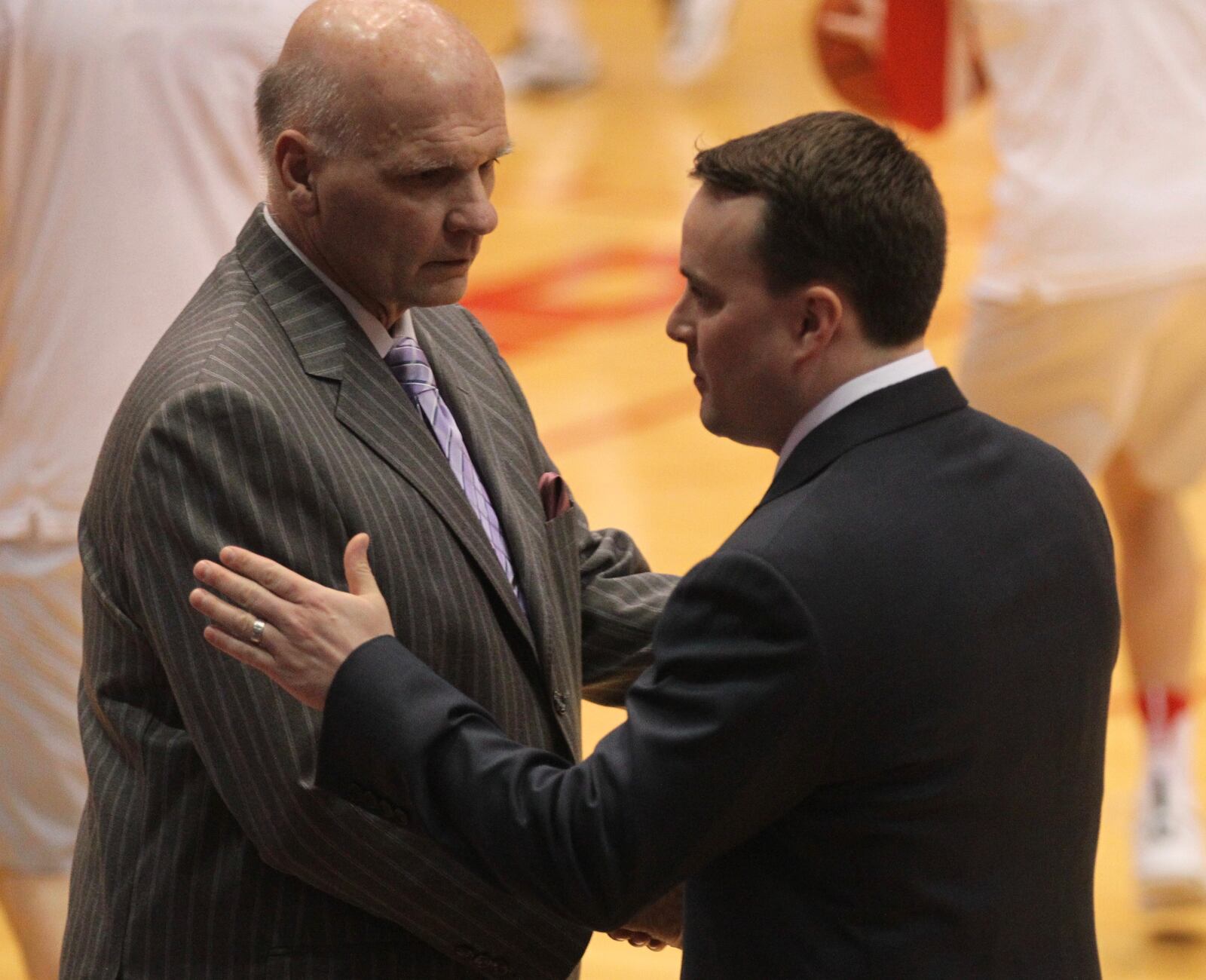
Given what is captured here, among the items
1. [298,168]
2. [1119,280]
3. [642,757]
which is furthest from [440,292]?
[1119,280]

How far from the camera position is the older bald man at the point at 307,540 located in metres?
1.88

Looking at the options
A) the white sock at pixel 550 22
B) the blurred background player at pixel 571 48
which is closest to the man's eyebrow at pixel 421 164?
the blurred background player at pixel 571 48

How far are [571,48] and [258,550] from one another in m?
10.2

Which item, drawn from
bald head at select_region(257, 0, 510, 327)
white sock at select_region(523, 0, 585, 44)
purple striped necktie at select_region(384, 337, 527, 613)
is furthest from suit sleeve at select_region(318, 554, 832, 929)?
white sock at select_region(523, 0, 585, 44)

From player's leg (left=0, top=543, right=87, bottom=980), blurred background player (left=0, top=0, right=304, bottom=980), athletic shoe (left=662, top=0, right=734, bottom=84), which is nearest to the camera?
blurred background player (left=0, top=0, right=304, bottom=980)

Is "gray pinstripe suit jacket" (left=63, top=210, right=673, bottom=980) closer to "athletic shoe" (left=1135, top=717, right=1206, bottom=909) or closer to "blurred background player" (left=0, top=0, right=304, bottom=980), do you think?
"blurred background player" (left=0, top=0, right=304, bottom=980)

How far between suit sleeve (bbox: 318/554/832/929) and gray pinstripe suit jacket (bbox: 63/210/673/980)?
14cm

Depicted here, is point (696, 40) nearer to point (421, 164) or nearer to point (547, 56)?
point (547, 56)

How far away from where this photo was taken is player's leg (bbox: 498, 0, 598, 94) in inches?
457

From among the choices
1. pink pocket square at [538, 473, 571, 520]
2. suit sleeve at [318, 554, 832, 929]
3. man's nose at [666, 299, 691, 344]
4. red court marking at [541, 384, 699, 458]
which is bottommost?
suit sleeve at [318, 554, 832, 929]

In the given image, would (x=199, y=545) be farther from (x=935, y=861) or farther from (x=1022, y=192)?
(x=1022, y=192)

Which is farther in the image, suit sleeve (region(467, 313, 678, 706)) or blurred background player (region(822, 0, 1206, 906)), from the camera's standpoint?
blurred background player (region(822, 0, 1206, 906))

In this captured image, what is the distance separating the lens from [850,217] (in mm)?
1750

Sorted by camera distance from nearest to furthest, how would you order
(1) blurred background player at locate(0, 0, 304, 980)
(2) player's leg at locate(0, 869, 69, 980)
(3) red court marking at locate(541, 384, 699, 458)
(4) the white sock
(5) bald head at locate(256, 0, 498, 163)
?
(5) bald head at locate(256, 0, 498, 163), (1) blurred background player at locate(0, 0, 304, 980), (2) player's leg at locate(0, 869, 69, 980), (3) red court marking at locate(541, 384, 699, 458), (4) the white sock
